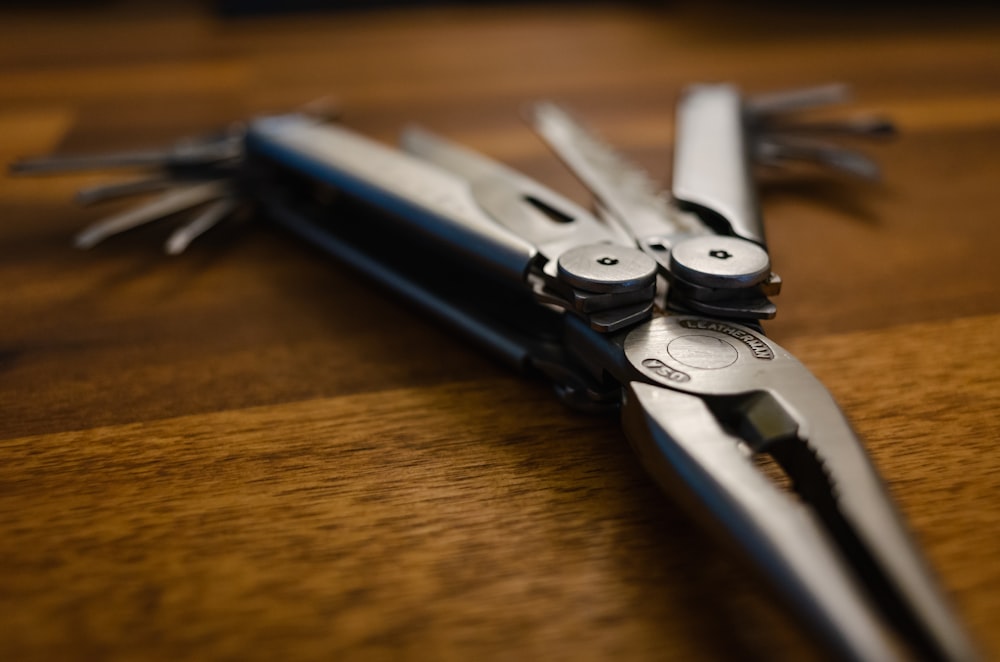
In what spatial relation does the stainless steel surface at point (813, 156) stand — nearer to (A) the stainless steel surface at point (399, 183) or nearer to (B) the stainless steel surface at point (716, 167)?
(B) the stainless steel surface at point (716, 167)

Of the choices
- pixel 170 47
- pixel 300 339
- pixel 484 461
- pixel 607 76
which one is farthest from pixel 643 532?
pixel 170 47

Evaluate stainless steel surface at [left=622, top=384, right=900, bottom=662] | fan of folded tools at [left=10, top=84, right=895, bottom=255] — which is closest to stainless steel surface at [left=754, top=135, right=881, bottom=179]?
fan of folded tools at [left=10, top=84, right=895, bottom=255]

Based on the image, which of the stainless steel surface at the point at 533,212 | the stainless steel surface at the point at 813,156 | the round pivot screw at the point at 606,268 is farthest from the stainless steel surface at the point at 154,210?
the stainless steel surface at the point at 813,156

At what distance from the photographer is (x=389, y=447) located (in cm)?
54

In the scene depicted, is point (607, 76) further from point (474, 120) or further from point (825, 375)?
point (825, 375)

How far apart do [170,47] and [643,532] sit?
1290mm

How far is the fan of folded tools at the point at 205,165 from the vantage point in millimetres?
811

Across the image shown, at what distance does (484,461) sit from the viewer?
1.71 feet

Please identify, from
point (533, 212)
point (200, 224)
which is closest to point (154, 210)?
point (200, 224)

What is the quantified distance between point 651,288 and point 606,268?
0.03m

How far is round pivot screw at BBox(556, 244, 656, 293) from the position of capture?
53 cm

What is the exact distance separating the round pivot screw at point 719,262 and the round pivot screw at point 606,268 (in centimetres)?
2

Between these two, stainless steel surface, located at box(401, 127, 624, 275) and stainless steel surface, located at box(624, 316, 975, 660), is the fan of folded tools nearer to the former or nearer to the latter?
stainless steel surface, located at box(401, 127, 624, 275)

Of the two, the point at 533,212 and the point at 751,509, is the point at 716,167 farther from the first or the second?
the point at 751,509
